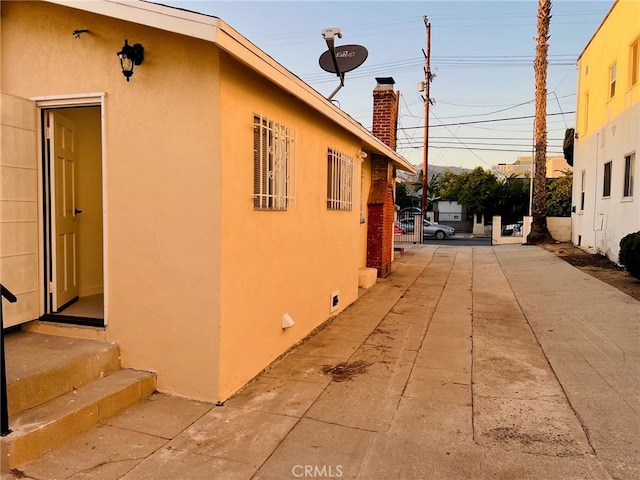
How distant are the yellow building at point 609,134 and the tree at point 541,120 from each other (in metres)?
1.28

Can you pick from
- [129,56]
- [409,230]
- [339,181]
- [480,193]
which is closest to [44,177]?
[129,56]

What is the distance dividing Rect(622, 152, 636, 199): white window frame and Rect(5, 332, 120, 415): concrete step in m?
12.1

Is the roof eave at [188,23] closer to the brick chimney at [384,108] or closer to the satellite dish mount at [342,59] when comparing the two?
the satellite dish mount at [342,59]

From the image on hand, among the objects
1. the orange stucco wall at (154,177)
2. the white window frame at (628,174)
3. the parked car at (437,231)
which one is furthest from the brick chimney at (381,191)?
the parked car at (437,231)

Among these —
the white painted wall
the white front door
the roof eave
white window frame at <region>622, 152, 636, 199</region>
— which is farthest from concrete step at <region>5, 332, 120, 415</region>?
white window frame at <region>622, 152, 636, 199</region>

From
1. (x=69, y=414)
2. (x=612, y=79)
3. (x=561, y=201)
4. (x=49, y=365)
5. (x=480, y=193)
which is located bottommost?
(x=69, y=414)

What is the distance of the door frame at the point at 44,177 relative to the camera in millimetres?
4070

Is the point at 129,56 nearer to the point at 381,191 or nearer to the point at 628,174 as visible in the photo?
the point at 381,191

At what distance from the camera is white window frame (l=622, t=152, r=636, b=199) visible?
440 inches

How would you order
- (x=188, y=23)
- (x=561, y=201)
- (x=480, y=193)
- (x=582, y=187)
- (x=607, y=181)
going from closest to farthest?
1. (x=188, y=23)
2. (x=607, y=181)
3. (x=582, y=187)
4. (x=561, y=201)
5. (x=480, y=193)

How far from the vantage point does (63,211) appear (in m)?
4.71

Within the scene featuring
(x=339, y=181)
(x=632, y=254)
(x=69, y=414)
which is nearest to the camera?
(x=69, y=414)

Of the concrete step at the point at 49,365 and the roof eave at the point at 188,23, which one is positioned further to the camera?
the roof eave at the point at 188,23

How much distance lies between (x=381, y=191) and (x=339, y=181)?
12.2 ft
